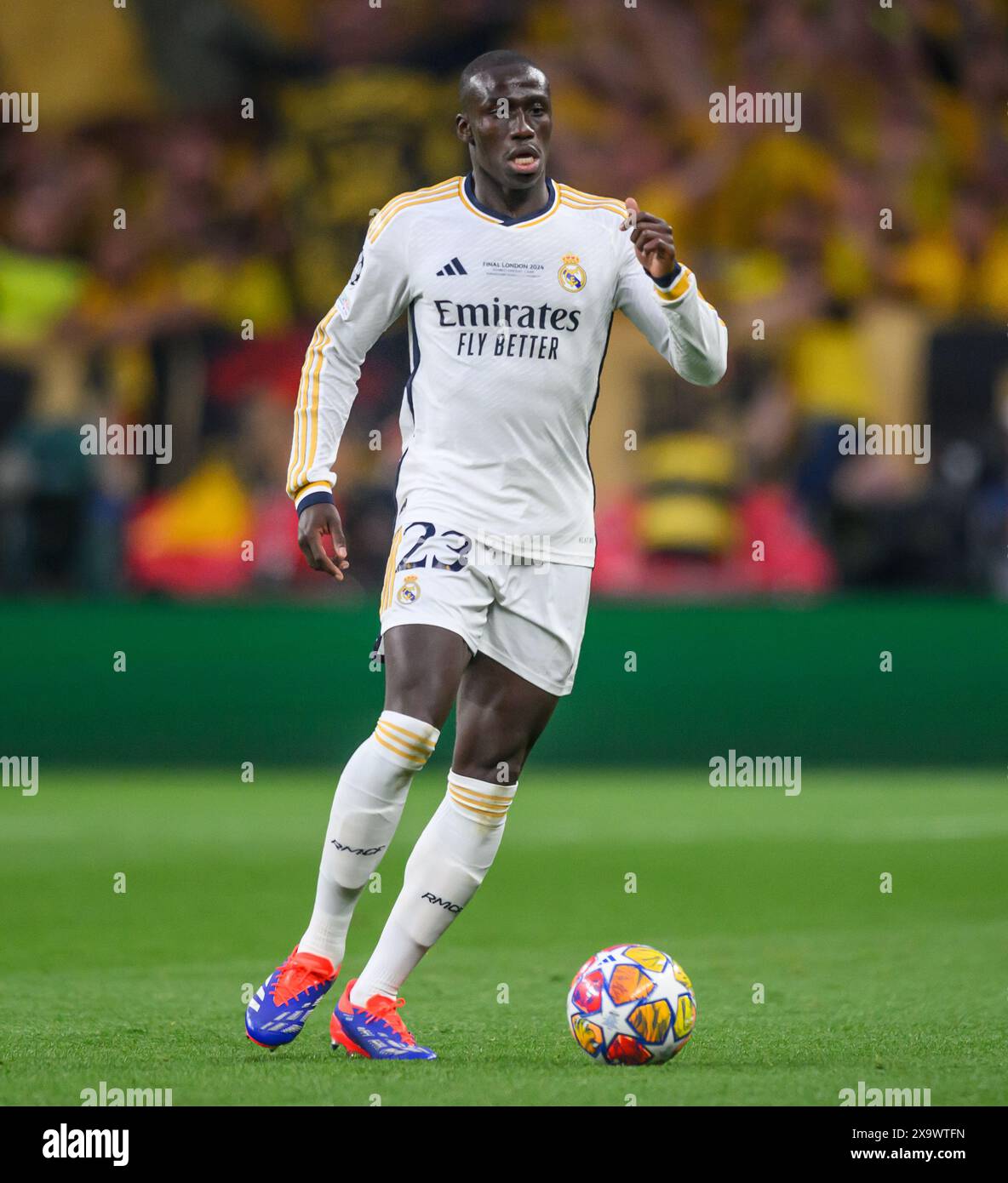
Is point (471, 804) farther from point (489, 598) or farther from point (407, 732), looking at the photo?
point (489, 598)

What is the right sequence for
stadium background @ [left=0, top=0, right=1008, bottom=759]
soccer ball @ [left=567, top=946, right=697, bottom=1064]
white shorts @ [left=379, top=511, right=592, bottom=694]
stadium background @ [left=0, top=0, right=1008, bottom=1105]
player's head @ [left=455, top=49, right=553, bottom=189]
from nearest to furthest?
soccer ball @ [left=567, top=946, right=697, bottom=1064] < white shorts @ [left=379, top=511, right=592, bottom=694] < player's head @ [left=455, top=49, right=553, bottom=189] < stadium background @ [left=0, top=0, right=1008, bottom=1105] < stadium background @ [left=0, top=0, right=1008, bottom=759]

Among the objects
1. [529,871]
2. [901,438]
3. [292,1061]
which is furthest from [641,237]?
[901,438]

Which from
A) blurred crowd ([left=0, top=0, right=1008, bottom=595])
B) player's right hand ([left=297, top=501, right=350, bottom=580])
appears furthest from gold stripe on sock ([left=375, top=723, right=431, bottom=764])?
blurred crowd ([left=0, top=0, right=1008, bottom=595])

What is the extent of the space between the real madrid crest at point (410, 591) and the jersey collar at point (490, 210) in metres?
0.95

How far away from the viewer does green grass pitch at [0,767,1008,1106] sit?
187 inches

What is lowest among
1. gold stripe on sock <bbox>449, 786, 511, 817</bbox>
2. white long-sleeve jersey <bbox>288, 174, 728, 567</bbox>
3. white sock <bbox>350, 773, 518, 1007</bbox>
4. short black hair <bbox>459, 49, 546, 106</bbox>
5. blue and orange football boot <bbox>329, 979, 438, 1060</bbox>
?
blue and orange football boot <bbox>329, 979, 438, 1060</bbox>

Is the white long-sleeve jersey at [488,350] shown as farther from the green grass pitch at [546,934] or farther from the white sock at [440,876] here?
the green grass pitch at [546,934]

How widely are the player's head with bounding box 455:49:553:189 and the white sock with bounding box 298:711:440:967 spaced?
140 cm

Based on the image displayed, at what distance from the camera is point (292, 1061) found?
16.2 feet

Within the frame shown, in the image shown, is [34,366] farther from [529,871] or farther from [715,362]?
[715,362]

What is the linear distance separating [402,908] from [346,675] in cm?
751

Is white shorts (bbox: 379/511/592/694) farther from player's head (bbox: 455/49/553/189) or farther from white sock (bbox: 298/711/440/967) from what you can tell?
player's head (bbox: 455/49/553/189)

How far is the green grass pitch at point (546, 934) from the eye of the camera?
4.74 metres

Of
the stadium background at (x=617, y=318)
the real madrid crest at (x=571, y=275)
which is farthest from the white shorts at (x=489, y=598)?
the stadium background at (x=617, y=318)
